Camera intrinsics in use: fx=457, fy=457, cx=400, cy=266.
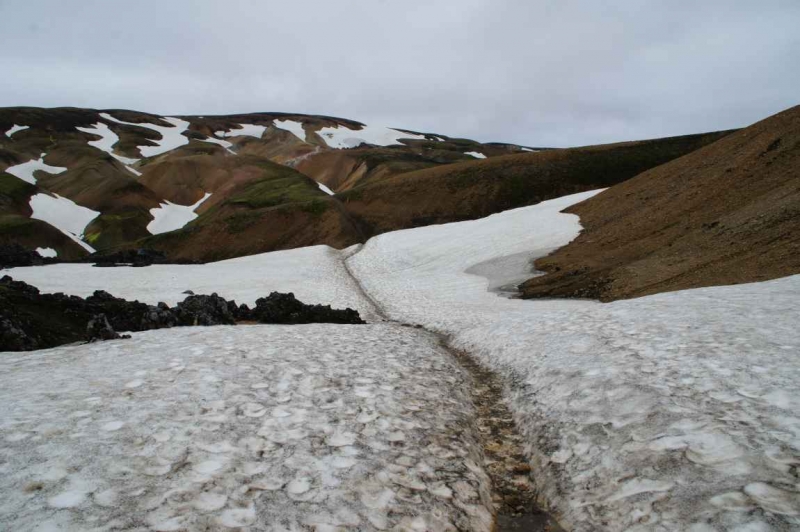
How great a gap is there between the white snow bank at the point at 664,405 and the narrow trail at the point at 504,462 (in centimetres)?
24

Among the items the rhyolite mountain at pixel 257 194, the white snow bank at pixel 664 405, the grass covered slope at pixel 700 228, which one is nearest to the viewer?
the white snow bank at pixel 664 405

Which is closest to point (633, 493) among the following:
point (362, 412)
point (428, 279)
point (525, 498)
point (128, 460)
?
point (525, 498)

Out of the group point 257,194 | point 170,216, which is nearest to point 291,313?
point 257,194

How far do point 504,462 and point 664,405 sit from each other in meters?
2.60

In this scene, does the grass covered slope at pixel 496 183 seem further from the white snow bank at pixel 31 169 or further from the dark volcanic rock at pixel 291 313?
the white snow bank at pixel 31 169

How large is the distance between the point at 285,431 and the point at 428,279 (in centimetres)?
2960

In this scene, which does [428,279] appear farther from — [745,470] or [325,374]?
[745,470]

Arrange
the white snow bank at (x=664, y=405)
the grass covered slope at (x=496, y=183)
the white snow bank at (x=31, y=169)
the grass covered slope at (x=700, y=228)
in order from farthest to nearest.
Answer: the white snow bank at (x=31, y=169), the grass covered slope at (x=496, y=183), the grass covered slope at (x=700, y=228), the white snow bank at (x=664, y=405)

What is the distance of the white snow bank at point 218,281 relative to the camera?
97.8ft

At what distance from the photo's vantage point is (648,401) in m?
7.15

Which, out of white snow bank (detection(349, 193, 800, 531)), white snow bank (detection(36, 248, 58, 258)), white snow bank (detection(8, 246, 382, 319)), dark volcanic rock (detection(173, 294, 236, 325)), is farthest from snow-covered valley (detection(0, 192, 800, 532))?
white snow bank (detection(36, 248, 58, 258))

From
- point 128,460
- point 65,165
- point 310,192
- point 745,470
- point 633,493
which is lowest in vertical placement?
point 633,493

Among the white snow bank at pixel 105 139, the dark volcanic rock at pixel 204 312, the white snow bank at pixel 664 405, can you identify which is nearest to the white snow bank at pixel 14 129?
the white snow bank at pixel 105 139

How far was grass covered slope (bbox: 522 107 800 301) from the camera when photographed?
2000cm
